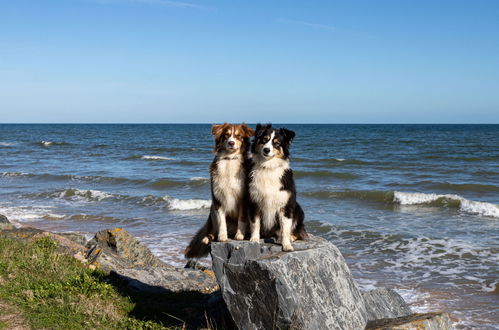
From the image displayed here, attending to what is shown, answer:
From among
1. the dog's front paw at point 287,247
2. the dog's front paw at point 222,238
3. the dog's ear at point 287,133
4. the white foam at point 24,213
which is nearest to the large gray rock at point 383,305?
the dog's front paw at point 287,247

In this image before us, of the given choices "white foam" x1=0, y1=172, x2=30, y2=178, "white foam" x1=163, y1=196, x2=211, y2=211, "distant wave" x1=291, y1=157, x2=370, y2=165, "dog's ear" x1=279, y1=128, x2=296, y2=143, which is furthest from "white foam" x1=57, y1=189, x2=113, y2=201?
"distant wave" x1=291, y1=157, x2=370, y2=165

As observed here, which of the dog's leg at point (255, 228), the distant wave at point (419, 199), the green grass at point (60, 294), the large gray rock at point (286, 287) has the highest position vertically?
the dog's leg at point (255, 228)

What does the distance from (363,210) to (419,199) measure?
10.5 feet

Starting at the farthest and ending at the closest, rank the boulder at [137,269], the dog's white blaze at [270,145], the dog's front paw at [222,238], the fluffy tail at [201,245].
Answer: the boulder at [137,269] → the fluffy tail at [201,245] → the dog's front paw at [222,238] → the dog's white blaze at [270,145]

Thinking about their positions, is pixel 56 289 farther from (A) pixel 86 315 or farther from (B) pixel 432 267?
(B) pixel 432 267

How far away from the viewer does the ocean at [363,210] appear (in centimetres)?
973

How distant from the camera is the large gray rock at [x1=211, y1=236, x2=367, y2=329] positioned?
16.4ft

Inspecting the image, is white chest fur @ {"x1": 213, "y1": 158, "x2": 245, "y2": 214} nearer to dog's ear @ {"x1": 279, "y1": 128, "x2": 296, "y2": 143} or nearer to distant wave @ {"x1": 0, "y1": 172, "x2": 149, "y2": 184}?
dog's ear @ {"x1": 279, "y1": 128, "x2": 296, "y2": 143}

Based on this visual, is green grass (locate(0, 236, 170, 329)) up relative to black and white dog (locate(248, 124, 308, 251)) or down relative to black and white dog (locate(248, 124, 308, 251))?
down

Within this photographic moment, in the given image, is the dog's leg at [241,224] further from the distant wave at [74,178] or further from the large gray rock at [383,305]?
the distant wave at [74,178]

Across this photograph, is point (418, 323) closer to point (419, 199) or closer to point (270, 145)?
point (270, 145)

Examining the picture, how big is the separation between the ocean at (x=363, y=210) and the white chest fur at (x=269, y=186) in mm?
4106

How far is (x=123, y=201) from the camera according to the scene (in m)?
19.0

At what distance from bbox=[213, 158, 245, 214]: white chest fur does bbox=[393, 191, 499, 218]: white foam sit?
13237 millimetres
